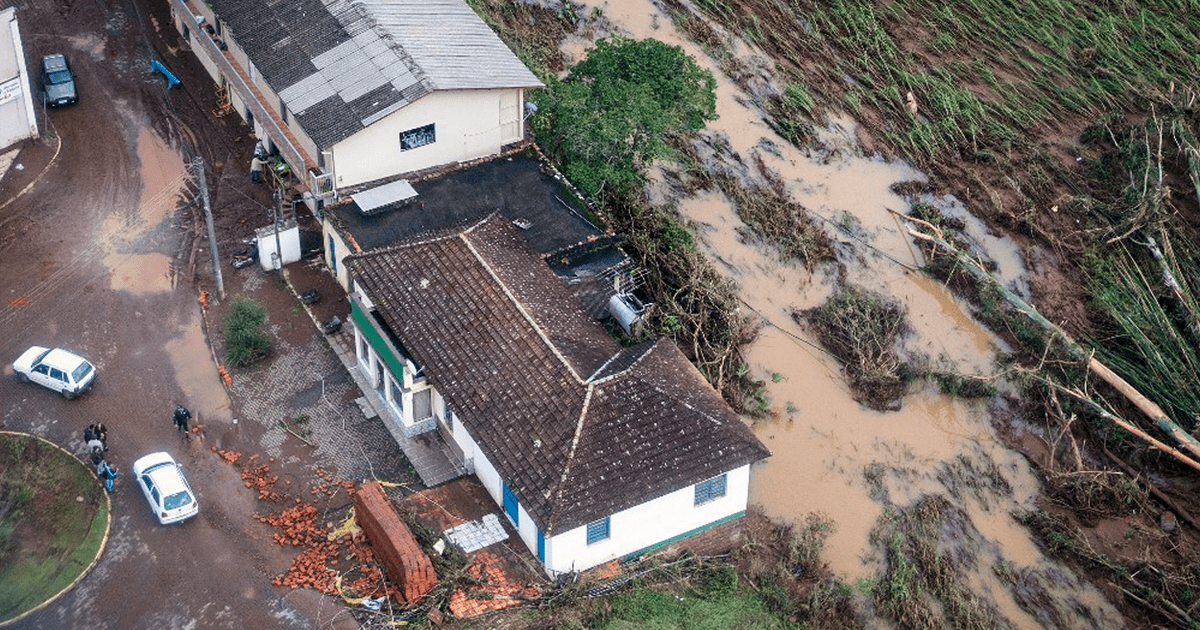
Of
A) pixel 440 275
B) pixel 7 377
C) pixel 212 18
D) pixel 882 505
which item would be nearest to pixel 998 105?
pixel 882 505

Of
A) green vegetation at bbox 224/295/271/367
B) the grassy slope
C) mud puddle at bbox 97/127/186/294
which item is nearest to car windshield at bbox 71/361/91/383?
the grassy slope

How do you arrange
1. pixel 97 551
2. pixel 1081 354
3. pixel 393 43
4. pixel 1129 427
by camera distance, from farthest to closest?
pixel 393 43
pixel 1081 354
pixel 1129 427
pixel 97 551

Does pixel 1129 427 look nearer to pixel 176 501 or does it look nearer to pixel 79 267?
pixel 176 501

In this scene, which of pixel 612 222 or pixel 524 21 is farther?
pixel 524 21

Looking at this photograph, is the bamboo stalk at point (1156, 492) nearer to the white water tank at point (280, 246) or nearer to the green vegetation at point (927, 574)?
the green vegetation at point (927, 574)

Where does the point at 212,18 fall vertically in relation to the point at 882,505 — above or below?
above

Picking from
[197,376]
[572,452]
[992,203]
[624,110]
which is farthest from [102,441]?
[992,203]

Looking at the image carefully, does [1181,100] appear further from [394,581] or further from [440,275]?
[394,581]
